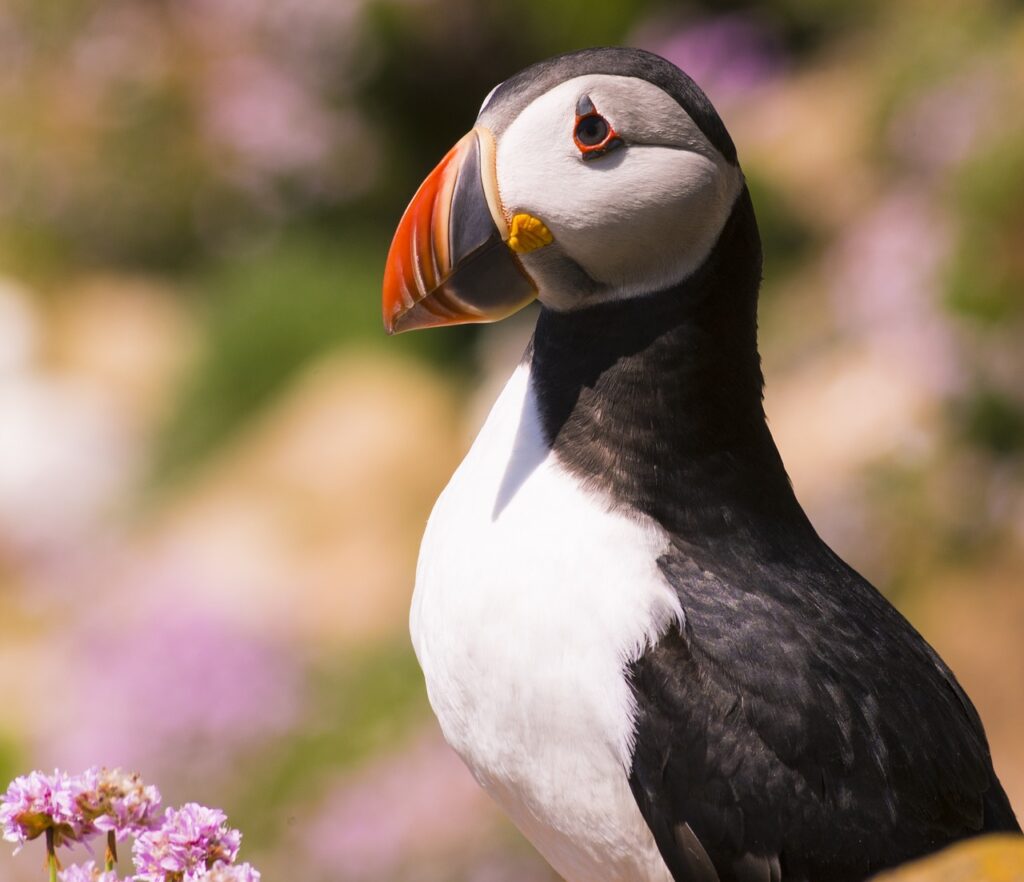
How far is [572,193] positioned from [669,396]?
1.32 feet

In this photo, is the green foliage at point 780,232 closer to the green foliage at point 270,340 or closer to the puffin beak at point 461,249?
the green foliage at point 270,340

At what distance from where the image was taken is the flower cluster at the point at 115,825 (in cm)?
224

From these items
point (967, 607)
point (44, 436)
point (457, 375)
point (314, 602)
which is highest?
point (44, 436)

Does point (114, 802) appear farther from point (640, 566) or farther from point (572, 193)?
point (572, 193)

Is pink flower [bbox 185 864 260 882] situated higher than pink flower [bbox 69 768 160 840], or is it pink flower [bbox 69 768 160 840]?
pink flower [bbox 69 768 160 840]

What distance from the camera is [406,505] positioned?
941cm

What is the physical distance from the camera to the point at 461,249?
280 centimetres

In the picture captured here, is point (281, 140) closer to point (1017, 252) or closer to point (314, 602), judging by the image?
point (314, 602)

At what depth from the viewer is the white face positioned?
2752mm

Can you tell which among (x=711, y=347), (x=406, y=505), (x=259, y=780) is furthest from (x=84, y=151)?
(x=711, y=347)

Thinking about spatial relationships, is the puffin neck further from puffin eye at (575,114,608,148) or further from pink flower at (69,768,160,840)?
pink flower at (69,768,160,840)

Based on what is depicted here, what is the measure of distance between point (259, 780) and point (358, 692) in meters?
1.12

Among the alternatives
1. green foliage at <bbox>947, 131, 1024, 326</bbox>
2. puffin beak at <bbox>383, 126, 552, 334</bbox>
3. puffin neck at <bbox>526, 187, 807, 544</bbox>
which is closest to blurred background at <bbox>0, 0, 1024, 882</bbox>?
green foliage at <bbox>947, 131, 1024, 326</bbox>

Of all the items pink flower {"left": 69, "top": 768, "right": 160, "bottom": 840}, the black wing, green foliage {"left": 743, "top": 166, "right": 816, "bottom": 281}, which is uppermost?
green foliage {"left": 743, "top": 166, "right": 816, "bottom": 281}
